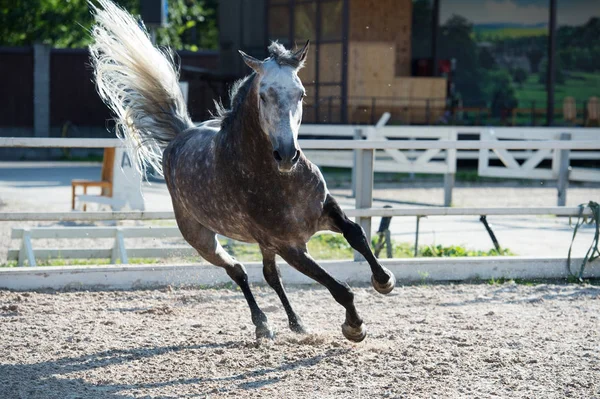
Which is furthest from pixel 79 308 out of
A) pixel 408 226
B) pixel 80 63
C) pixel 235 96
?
pixel 80 63

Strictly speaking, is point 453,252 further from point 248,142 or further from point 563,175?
point 248,142

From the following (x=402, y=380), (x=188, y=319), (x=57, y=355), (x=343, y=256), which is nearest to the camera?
(x=402, y=380)

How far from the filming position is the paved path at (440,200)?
1022cm

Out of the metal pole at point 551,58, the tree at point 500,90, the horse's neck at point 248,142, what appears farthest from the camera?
the tree at point 500,90

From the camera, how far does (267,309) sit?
6703mm

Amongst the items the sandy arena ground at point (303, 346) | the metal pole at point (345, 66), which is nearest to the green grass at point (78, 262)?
the sandy arena ground at point (303, 346)

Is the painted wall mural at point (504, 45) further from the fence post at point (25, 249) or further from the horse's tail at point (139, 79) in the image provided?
the horse's tail at point (139, 79)

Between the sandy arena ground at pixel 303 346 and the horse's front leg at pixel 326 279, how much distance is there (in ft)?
0.69

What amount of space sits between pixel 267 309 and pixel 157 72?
2.14m

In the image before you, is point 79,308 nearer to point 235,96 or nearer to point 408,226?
point 235,96

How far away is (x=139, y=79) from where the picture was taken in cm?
680

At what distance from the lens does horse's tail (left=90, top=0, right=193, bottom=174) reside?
669cm

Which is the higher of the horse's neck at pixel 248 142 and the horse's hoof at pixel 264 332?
the horse's neck at pixel 248 142

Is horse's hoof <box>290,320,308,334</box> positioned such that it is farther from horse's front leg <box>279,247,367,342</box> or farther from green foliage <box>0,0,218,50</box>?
green foliage <box>0,0,218,50</box>
